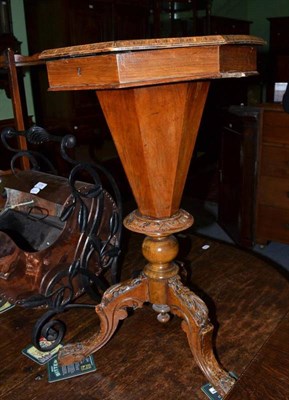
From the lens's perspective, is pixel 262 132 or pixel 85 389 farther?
pixel 262 132

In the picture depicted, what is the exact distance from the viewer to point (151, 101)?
0.67 meters

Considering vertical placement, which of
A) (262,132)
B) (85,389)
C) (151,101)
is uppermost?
(151,101)

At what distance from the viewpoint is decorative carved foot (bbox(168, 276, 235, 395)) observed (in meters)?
0.77

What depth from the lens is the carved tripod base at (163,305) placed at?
79 centimetres

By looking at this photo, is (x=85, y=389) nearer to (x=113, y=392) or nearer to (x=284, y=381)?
(x=113, y=392)

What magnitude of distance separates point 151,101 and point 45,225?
52 centimetres

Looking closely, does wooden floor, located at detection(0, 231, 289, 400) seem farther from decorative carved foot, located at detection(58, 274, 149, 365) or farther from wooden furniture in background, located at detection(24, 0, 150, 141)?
wooden furniture in background, located at detection(24, 0, 150, 141)

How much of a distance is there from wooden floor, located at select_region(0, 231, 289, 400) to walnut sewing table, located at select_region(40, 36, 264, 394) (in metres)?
0.05

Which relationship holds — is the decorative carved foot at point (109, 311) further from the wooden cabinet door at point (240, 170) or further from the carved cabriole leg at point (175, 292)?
the wooden cabinet door at point (240, 170)

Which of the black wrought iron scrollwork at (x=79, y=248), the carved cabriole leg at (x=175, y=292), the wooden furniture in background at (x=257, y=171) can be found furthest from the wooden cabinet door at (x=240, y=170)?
the carved cabriole leg at (x=175, y=292)

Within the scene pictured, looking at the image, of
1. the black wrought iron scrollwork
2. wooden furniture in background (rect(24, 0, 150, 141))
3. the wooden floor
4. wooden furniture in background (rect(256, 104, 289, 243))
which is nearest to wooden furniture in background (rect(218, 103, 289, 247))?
wooden furniture in background (rect(256, 104, 289, 243))

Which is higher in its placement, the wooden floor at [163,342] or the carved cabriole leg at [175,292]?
the carved cabriole leg at [175,292]

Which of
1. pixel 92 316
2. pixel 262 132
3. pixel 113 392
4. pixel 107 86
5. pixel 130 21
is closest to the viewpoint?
pixel 107 86

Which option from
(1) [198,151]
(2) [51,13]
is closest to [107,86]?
(2) [51,13]
